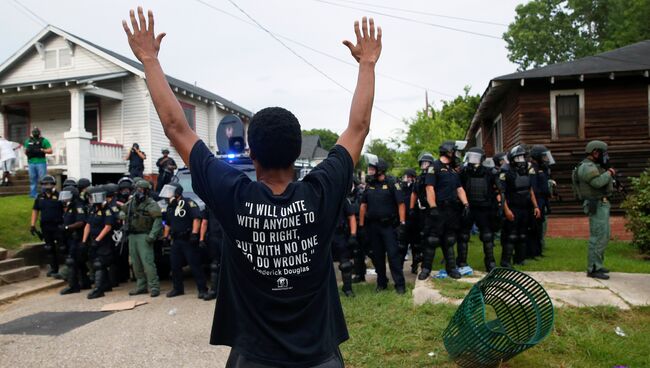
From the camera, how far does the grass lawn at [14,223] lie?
10812 millimetres

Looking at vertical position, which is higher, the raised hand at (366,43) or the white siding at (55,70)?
the white siding at (55,70)

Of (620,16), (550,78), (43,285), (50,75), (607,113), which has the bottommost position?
(43,285)

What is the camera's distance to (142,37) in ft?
6.60

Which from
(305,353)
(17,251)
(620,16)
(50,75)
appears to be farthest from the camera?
(620,16)

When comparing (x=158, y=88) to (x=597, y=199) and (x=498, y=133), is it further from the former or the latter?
(x=498, y=133)

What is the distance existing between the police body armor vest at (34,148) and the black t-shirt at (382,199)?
10776 mm

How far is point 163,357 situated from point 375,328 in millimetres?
2418

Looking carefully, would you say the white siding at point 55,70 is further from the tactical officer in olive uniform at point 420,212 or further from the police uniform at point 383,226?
the police uniform at point 383,226

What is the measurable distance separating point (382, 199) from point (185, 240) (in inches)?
137

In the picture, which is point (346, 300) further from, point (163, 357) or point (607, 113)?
point (607, 113)

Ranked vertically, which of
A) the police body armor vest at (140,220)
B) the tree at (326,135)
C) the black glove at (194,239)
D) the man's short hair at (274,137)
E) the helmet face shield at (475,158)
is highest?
the tree at (326,135)

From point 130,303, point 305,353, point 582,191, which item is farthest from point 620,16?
point 305,353

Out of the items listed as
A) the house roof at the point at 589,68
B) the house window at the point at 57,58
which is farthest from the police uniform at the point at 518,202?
the house window at the point at 57,58

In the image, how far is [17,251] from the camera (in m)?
10.4
